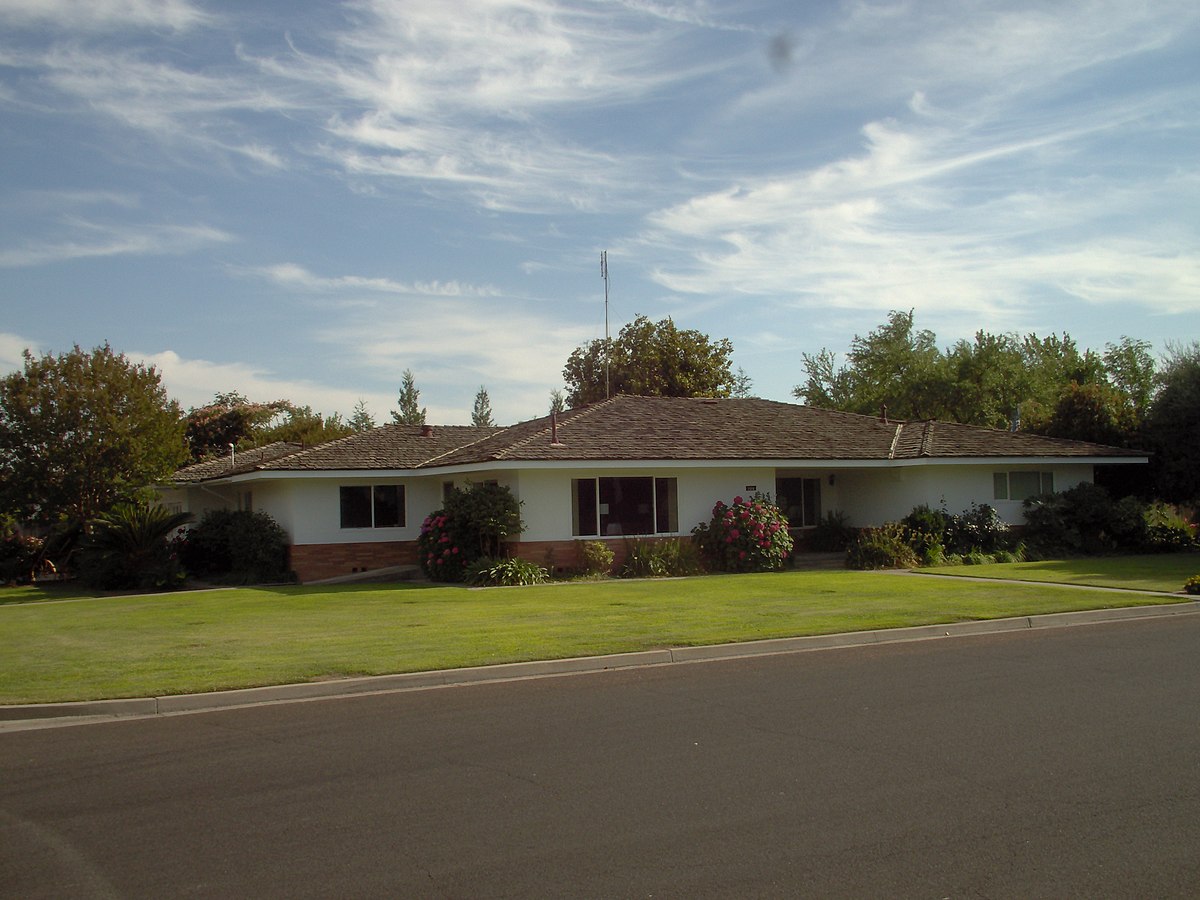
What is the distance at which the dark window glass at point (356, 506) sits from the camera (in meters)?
28.7

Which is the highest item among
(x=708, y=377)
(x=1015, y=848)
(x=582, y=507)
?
(x=708, y=377)

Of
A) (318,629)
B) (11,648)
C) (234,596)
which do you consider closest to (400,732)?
(318,629)

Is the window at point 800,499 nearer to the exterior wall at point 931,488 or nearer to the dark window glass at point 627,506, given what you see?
the exterior wall at point 931,488

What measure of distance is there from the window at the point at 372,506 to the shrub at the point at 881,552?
12440mm

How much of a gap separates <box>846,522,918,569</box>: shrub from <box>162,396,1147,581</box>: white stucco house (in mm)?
2568

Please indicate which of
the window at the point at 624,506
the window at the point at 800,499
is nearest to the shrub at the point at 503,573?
the window at the point at 624,506

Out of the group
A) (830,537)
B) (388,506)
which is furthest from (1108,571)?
(388,506)

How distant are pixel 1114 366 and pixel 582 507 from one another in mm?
49471

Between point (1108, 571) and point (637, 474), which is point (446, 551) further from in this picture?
point (1108, 571)

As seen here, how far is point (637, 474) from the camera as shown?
26641mm

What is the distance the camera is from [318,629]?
15445mm

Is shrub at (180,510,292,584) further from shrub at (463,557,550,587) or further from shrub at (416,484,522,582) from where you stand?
shrub at (463,557,550,587)

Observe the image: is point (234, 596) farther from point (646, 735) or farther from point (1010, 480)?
point (1010, 480)

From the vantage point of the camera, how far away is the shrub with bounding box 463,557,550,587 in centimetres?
2364
